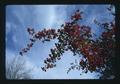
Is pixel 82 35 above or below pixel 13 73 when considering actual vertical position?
above

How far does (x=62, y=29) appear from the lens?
374cm

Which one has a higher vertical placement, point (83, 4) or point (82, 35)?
point (83, 4)

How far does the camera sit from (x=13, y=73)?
11.9 feet

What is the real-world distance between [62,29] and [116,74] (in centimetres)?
71
